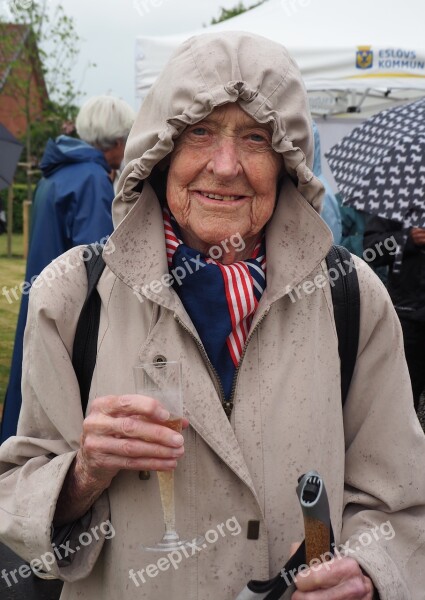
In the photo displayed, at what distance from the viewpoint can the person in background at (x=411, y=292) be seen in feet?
16.2

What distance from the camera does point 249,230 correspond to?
1.95 metres

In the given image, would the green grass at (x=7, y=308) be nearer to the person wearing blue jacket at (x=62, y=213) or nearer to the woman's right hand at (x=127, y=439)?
the person wearing blue jacket at (x=62, y=213)

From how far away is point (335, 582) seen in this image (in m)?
1.68

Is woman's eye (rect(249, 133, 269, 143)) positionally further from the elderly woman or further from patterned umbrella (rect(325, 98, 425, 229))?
patterned umbrella (rect(325, 98, 425, 229))

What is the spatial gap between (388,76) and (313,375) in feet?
22.4

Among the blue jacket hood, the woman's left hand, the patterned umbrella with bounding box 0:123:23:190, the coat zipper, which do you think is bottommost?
the patterned umbrella with bounding box 0:123:23:190

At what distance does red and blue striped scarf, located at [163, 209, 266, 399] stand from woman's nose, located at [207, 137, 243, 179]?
199mm

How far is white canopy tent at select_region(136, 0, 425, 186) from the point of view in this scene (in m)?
7.99

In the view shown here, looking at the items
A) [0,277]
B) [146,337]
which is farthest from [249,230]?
[0,277]

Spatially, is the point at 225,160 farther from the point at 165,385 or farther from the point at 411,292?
the point at 411,292

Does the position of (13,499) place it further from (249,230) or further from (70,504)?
(249,230)

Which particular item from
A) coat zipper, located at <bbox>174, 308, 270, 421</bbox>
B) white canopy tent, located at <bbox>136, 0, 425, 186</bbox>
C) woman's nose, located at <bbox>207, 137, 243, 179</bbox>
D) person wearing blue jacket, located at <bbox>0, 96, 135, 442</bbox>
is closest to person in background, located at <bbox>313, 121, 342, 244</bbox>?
person wearing blue jacket, located at <bbox>0, 96, 135, 442</bbox>

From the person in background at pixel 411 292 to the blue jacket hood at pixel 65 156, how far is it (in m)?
1.87

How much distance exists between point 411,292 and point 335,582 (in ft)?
11.5
